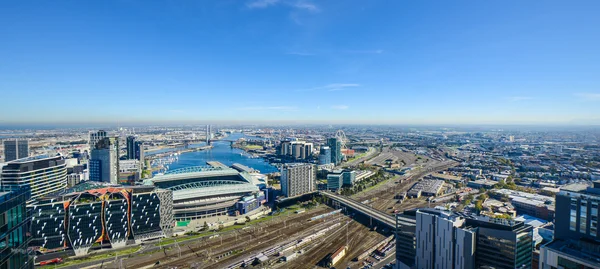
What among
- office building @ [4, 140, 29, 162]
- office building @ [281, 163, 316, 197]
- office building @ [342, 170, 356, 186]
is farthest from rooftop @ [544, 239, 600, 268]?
office building @ [4, 140, 29, 162]

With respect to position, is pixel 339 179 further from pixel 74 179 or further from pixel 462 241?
pixel 74 179

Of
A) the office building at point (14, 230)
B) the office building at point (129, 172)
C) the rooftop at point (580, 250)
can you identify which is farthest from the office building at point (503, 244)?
the office building at point (129, 172)

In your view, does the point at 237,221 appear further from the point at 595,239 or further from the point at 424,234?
the point at 595,239

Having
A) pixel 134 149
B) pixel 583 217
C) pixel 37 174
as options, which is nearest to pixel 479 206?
pixel 583 217

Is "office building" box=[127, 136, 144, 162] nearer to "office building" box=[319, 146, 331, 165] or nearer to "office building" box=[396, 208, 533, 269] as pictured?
"office building" box=[319, 146, 331, 165]

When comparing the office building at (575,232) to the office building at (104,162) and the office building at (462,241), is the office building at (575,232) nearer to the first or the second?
the office building at (462,241)

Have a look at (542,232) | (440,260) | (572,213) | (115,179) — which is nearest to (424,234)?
(440,260)
